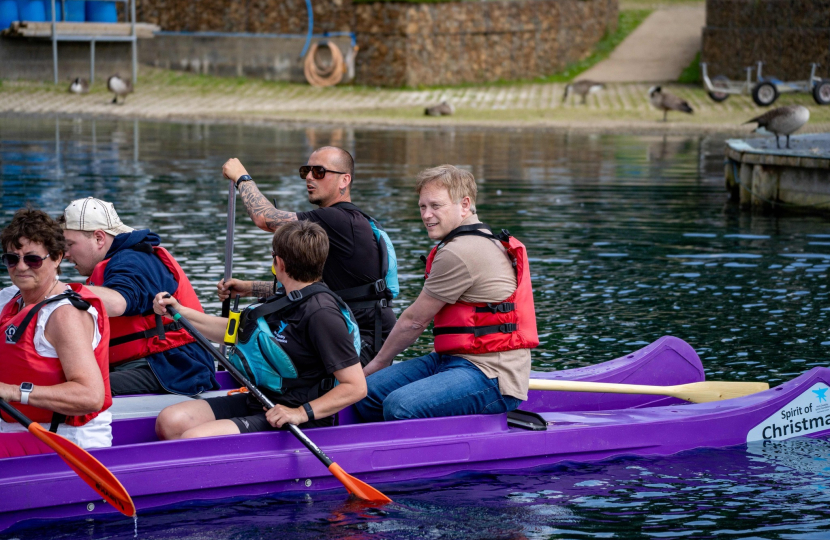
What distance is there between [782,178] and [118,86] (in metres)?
18.1

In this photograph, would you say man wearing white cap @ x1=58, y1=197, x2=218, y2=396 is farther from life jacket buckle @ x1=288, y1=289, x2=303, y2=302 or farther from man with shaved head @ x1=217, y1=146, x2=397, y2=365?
life jacket buckle @ x1=288, y1=289, x2=303, y2=302

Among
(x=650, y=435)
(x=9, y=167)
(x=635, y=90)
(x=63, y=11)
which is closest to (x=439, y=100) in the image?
(x=635, y=90)

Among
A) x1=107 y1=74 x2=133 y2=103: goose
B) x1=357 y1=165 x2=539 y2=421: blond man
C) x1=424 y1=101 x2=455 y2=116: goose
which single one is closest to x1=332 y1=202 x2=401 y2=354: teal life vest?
x1=357 y1=165 x2=539 y2=421: blond man

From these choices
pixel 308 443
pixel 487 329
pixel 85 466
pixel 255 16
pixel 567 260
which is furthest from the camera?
pixel 255 16

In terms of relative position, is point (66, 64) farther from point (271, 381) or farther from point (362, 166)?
point (271, 381)

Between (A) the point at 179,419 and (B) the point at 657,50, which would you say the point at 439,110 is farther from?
(A) the point at 179,419

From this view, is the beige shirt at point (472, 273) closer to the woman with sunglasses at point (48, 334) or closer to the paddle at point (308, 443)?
the paddle at point (308, 443)

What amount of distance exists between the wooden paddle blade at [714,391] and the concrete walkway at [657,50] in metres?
26.8

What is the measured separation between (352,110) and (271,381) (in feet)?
77.9

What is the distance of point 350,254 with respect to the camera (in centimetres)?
591

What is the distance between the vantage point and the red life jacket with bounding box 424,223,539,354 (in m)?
5.19

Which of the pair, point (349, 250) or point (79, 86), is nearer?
point (349, 250)

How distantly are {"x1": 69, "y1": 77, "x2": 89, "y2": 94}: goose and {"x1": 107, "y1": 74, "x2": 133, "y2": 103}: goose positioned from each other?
140cm

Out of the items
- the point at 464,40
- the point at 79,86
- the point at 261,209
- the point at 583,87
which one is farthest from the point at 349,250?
the point at 464,40
